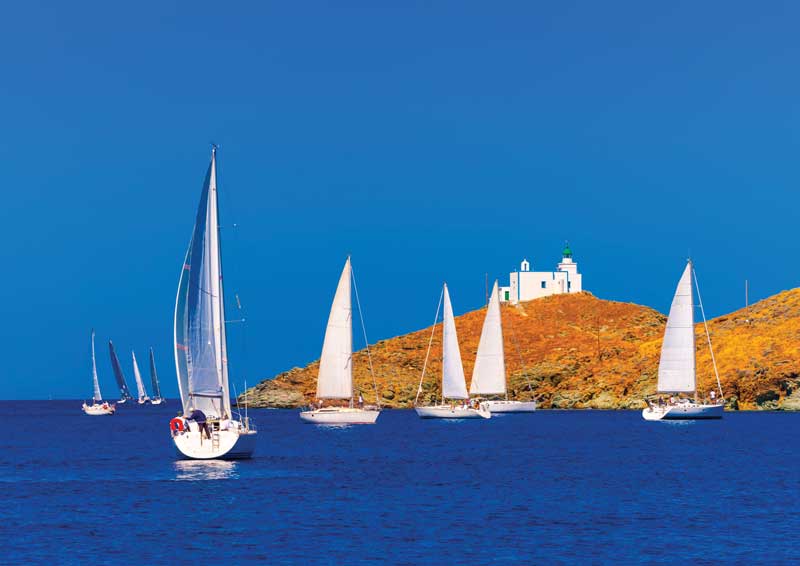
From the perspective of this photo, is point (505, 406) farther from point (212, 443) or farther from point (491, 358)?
point (212, 443)

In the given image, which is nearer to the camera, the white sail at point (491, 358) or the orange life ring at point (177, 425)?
the orange life ring at point (177, 425)

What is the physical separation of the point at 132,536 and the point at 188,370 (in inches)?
646

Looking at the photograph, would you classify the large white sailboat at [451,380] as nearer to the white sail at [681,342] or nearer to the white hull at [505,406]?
the white hull at [505,406]

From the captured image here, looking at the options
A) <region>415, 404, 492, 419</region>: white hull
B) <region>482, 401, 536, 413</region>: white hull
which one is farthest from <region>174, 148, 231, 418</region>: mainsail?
<region>482, 401, 536, 413</region>: white hull

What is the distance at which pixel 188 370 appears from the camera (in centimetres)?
5191

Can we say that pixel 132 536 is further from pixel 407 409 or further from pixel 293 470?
pixel 407 409

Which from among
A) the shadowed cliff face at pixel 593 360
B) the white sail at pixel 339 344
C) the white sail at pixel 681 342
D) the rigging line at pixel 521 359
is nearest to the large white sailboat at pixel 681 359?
the white sail at pixel 681 342

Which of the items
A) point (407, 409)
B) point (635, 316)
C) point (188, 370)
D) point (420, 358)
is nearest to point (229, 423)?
point (188, 370)

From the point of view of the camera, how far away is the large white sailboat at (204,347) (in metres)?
51.8

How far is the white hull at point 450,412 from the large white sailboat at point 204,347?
198 ft

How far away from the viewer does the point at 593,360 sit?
15500cm

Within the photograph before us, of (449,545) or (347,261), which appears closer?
(449,545)

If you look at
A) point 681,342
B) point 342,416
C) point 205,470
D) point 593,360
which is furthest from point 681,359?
point 205,470

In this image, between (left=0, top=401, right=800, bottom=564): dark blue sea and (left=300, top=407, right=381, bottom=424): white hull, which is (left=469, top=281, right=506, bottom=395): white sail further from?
(left=0, top=401, right=800, bottom=564): dark blue sea
